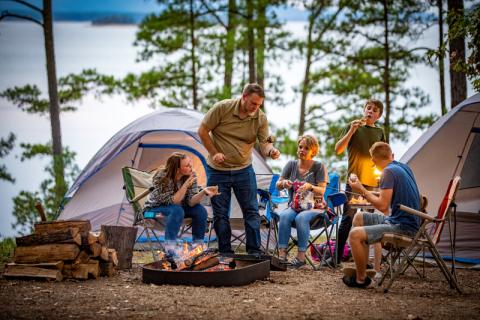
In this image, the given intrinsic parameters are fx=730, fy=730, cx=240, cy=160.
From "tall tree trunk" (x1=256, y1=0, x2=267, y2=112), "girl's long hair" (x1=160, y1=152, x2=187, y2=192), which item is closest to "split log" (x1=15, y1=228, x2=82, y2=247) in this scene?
"girl's long hair" (x1=160, y1=152, x2=187, y2=192)

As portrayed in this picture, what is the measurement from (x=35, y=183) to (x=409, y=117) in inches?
266

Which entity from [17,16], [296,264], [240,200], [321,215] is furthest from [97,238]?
[17,16]

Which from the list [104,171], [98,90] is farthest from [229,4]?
[104,171]

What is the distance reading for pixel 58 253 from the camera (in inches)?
209

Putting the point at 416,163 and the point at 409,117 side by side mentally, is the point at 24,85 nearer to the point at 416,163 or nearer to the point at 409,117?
the point at 409,117

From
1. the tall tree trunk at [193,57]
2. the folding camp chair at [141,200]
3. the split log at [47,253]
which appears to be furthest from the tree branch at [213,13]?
the split log at [47,253]

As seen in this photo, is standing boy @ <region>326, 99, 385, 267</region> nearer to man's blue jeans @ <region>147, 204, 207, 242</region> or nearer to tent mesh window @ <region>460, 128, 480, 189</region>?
man's blue jeans @ <region>147, 204, 207, 242</region>

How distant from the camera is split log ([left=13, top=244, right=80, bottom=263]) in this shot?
5.32 meters

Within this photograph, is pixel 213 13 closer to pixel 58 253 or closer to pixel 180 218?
pixel 180 218

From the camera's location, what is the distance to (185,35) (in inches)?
514

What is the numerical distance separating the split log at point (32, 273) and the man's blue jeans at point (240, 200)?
4.19 feet

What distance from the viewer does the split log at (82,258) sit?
5395 mm

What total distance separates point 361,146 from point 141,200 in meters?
2.06

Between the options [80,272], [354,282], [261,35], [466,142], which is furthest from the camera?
[261,35]
